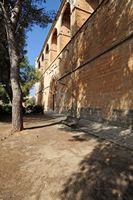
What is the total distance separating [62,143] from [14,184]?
317 cm

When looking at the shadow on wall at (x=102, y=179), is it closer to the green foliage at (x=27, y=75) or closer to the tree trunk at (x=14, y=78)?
the tree trunk at (x=14, y=78)

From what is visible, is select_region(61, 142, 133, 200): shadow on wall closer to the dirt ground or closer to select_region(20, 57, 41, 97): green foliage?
the dirt ground

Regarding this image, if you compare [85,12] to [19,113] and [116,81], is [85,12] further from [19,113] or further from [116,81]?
[19,113]

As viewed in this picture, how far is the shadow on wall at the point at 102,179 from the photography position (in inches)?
150

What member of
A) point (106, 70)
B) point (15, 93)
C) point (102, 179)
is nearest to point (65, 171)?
point (102, 179)

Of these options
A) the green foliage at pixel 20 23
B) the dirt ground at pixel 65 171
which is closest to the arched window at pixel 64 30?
the green foliage at pixel 20 23

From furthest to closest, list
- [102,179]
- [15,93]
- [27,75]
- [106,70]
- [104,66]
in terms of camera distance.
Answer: [27,75], [104,66], [106,70], [15,93], [102,179]

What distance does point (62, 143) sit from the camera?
7.38m

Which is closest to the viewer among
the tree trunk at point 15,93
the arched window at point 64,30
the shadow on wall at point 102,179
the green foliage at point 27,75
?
the shadow on wall at point 102,179

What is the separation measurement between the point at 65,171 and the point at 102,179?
0.85 m

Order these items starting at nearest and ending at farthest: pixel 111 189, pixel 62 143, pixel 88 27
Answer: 1. pixel 111 189
2. pixel 62 143
3. pixel 88 27

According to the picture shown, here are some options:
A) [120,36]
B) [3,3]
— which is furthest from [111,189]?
[3,3]

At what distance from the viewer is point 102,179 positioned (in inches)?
172

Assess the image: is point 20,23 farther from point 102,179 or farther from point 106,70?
point 102,179
